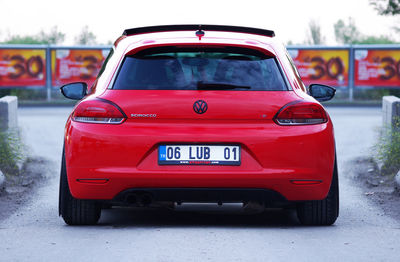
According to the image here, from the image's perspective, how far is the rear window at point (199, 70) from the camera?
Result: 689cm

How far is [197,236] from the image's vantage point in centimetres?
673

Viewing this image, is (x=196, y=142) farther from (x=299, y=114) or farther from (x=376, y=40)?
(x=376, y=40)

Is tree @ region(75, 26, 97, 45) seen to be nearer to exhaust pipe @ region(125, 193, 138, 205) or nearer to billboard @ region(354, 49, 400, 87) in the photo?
billboard @ region(354, 49, 400, 87)

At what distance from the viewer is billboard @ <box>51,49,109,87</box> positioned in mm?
31422

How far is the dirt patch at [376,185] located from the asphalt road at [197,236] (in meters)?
0.16

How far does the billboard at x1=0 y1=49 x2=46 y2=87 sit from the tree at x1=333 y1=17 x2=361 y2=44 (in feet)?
45.5

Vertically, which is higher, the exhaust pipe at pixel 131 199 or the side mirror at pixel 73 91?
the side mirror at pixel 73 91

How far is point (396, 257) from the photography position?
597cm

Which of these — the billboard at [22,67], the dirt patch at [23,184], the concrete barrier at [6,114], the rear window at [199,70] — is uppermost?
the rear window at [199,70]

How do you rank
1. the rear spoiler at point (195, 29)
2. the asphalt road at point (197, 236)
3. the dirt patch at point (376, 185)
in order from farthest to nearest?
the dirt patch at point (376, 185) < the rear spoiler at point (195, 29) < the asphalt road at point (197, 236)

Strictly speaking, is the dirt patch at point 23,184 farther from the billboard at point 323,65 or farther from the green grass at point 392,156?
the billboard at point 323,65

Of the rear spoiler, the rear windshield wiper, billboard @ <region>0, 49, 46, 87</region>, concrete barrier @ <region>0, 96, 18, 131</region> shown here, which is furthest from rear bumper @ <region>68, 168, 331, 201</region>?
billboard @ <region>0, 49, 46, 87</region>

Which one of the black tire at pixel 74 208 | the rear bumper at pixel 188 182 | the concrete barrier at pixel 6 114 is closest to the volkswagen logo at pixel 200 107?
the rear bumper at pixel 188 182

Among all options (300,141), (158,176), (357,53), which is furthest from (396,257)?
(357,53)
